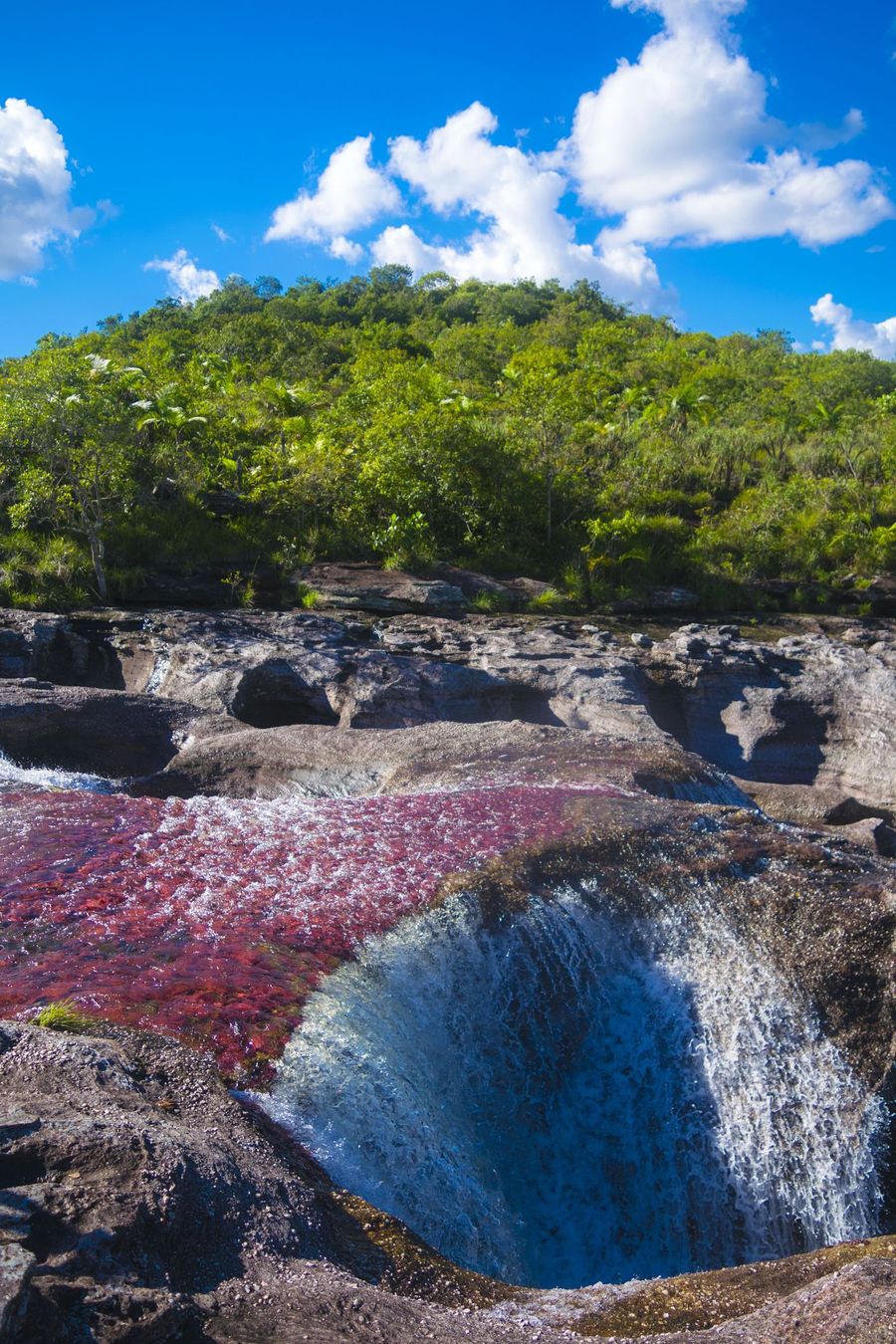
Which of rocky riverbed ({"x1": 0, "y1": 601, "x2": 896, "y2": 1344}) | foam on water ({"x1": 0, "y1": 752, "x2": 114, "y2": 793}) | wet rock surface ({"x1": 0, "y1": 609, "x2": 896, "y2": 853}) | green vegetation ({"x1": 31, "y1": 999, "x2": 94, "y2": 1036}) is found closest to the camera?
rocky riverbed ({"x1": 0, "y1": 601, "x2": 896, "y2": 1344})

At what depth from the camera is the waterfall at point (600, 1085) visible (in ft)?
21.8

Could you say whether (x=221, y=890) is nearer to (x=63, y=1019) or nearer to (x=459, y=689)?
(x=63, y=1019)

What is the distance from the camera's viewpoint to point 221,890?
8359 millimetres

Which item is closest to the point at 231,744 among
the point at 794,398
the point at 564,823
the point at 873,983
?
the point at 564,823

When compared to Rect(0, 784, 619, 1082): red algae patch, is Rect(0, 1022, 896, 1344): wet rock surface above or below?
below

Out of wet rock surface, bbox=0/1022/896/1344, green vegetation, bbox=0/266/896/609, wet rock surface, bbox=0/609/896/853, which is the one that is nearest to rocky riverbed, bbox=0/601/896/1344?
wet rock surface, bbox=0/1022/896/1344

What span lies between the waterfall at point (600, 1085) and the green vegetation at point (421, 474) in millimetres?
15216

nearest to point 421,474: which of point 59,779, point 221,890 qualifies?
point 59,779

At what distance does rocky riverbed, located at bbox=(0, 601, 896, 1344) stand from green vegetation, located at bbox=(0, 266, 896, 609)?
8401 mm

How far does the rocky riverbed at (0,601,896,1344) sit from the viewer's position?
13.6 ft

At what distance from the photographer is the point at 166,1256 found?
3.99 m

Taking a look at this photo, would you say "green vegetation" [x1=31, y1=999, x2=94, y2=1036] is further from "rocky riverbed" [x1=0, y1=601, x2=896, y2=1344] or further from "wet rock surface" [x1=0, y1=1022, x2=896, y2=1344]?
"wet rock surface" [x1=0, y1=1022, x2=896, y2=1344]

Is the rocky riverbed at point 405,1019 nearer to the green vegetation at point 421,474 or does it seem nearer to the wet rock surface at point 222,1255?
the wet rock surface at point 222,1255

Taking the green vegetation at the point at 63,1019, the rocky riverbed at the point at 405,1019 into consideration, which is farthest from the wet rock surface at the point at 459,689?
the green vegetation at the point at 63,1019
